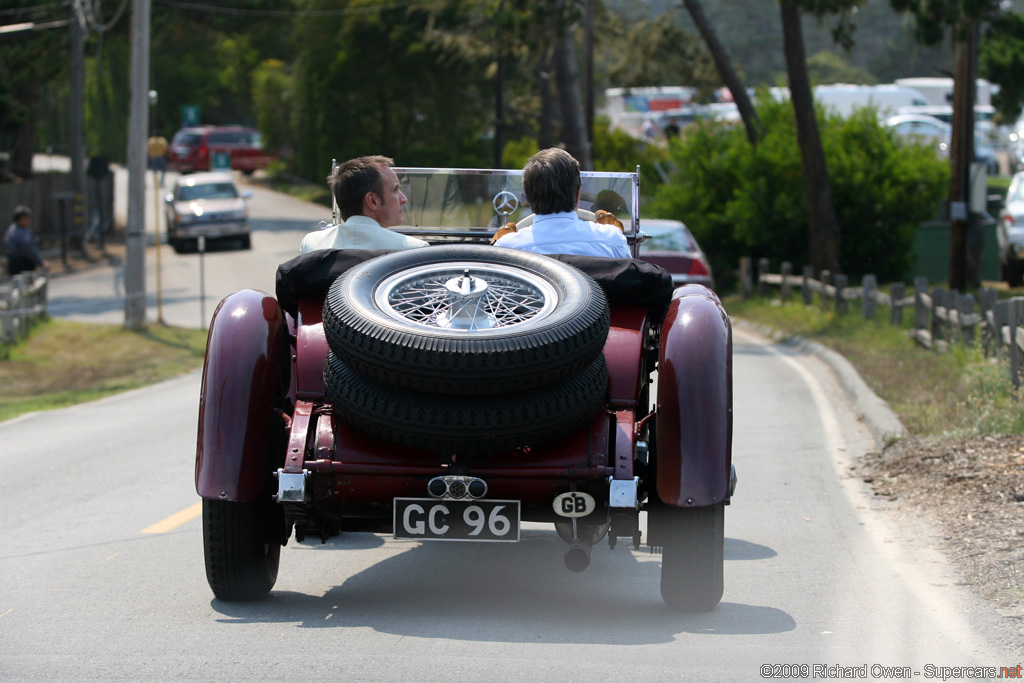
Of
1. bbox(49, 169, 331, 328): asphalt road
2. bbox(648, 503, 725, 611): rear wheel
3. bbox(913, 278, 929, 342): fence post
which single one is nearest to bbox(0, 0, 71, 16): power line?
bbox(49, 169, 331, 328): asphalt road

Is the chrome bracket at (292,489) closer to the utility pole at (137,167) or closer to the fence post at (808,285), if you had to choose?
the utility pole at (137,167)

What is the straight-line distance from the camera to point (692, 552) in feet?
15.7

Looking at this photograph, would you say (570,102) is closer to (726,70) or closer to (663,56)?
(726,70)

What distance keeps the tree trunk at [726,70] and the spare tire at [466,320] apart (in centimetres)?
2351

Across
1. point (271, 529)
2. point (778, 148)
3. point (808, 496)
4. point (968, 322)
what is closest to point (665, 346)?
point (271, 529)

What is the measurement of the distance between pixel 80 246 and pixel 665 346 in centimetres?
3365

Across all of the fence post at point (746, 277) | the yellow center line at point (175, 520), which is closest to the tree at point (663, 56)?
the fence post at point (746, 277)

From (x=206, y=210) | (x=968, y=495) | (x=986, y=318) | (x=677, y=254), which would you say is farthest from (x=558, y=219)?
(x=206, y=210)

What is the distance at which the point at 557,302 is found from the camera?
15.1ft

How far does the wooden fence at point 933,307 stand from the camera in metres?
9.84

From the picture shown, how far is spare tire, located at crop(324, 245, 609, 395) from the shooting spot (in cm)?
427

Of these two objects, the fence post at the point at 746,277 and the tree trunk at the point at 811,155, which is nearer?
the tree trunk at the point at 811,155

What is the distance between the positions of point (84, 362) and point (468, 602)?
13948 mm

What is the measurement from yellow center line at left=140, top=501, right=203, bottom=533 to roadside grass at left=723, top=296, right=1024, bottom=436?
5.04 m
